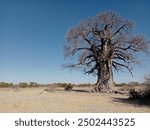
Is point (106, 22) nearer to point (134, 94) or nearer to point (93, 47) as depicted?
point (93, 47)

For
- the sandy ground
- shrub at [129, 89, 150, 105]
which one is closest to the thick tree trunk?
shrub at [129, 89, 150, 105]

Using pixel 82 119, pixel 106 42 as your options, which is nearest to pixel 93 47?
pixel 106 42

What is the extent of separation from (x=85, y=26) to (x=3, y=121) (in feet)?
71.6

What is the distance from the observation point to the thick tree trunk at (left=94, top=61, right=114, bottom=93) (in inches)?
1214

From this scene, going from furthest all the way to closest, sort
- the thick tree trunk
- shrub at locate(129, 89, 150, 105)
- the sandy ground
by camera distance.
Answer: the thick tree trunk
shrub at locate(129, 89, 150, 105)
the sandy ground

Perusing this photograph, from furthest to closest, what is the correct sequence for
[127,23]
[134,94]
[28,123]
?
[127,23] < [134,94] < [28,123]

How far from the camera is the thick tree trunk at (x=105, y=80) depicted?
30.8 m

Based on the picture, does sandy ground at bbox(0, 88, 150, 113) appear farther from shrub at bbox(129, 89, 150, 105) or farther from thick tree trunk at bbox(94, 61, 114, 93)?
thick tree trunk at bbox(94, 61, 114, 93)

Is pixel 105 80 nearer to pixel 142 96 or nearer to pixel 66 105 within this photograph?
pixel 142 96

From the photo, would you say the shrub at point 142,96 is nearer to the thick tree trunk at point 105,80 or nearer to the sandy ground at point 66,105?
the sandy ground at point 66,105

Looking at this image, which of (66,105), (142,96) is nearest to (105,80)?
(142,96)

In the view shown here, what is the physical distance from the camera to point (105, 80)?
30906mm

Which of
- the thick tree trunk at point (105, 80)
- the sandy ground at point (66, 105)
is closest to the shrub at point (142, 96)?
the sandy ground at point (66, 105)

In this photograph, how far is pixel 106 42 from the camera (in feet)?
101
